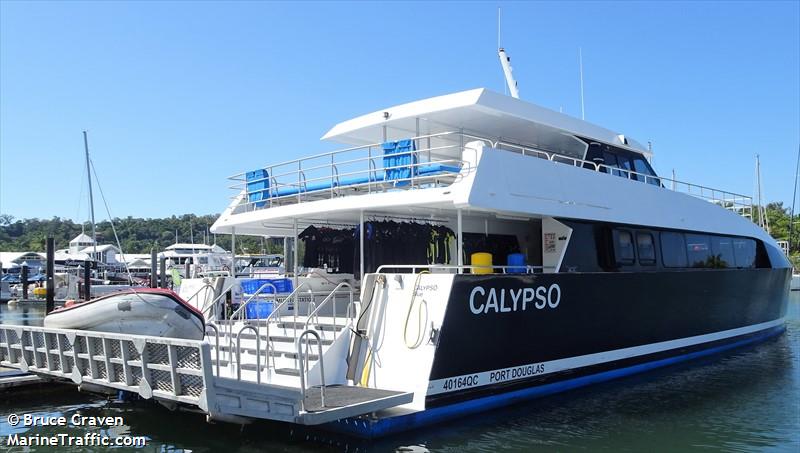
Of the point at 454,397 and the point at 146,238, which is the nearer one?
the point at 454,397

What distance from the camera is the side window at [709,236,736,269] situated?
13.9 meters

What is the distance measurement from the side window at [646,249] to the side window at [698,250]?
143 cm

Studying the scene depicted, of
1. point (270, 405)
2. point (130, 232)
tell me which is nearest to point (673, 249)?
point (270, 405)

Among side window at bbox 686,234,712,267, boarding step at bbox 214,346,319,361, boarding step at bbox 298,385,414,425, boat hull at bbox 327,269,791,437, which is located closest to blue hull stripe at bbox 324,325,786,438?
boat hull at bbox 327,269,791,437

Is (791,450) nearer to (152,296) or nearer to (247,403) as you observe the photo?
(247,403)

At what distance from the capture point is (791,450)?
7.60 metres

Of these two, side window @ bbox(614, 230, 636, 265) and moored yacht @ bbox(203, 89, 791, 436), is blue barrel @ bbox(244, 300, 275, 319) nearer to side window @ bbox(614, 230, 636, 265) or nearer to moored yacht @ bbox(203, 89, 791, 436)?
moored yacht @ bbox(203, 89, 791, 436)

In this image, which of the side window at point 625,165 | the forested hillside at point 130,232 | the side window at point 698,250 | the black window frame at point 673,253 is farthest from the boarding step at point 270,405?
the forested hillside at point 130,232

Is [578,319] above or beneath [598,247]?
beneath

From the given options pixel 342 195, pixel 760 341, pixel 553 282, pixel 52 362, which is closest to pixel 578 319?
pixel 553 282

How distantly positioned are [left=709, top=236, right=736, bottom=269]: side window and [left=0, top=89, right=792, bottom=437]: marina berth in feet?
0.22

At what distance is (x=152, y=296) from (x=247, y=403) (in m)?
1.80

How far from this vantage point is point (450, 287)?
26.0 feet

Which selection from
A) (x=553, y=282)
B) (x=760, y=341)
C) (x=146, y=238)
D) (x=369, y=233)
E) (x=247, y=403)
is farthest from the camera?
(x=146, y=238)
